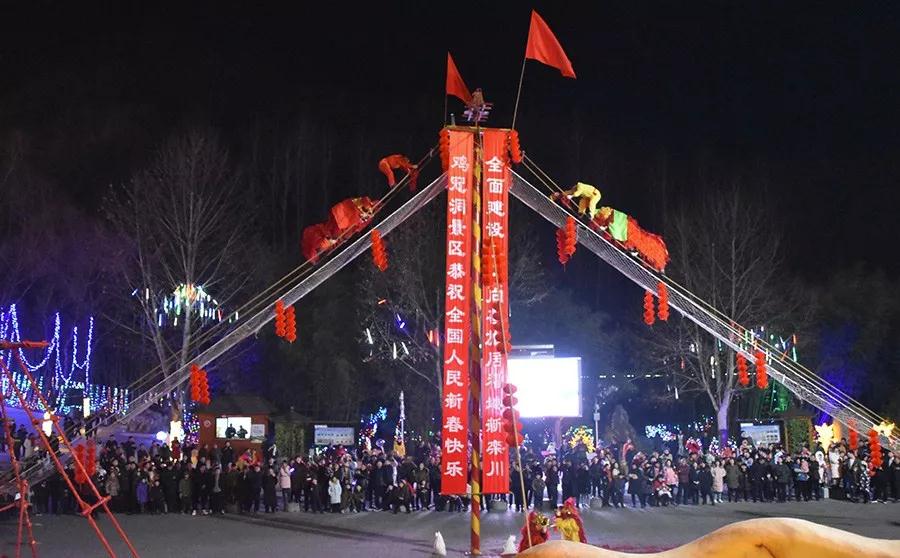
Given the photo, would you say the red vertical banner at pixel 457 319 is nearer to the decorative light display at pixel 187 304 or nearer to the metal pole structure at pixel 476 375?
the metal pole structure at pixel 476 375

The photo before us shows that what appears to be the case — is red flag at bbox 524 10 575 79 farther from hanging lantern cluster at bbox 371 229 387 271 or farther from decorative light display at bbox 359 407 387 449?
decorative light display at bbox 359 407 387 449

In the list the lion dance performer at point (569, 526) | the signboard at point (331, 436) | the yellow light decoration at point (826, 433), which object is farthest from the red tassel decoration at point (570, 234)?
the yellow light decoration at point (826, 433)

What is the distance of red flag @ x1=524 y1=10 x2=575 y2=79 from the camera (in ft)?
40.1

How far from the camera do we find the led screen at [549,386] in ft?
71.3

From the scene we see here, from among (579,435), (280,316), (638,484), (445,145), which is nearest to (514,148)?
(445,145)

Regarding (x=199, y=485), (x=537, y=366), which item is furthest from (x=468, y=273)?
(x=199, y=485)

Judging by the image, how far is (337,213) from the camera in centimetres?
1471

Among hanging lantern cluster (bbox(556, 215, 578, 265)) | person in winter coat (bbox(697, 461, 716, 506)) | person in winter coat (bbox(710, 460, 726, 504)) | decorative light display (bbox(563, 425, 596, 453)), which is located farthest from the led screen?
decorative light display (bbox(563, 425, 596, 453))

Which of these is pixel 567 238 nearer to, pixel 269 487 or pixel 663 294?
pixel 663 294

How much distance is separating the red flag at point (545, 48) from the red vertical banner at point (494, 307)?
87.3 inches

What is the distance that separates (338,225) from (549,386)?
9277mm

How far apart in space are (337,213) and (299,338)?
22.1 m

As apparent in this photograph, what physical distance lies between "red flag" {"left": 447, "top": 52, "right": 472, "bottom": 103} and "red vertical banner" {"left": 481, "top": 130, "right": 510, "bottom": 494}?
93cm

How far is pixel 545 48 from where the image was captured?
12.3 m
